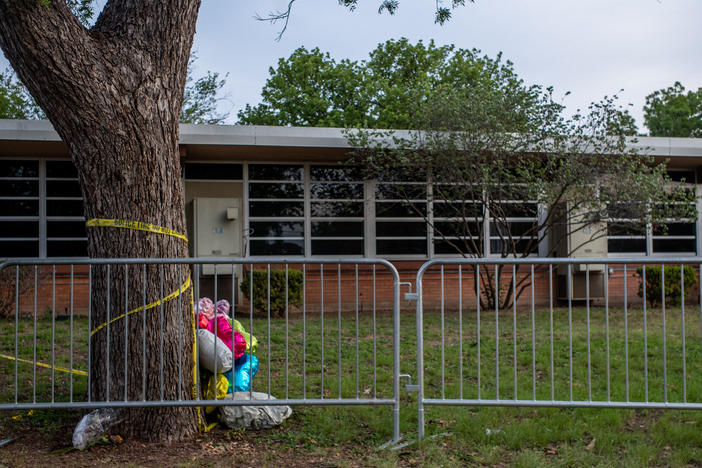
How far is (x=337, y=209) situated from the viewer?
13.5 meters

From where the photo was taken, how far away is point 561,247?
13.8 metres

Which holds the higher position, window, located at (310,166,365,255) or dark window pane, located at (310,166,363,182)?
dark window pane, located at (310,166,363,182)

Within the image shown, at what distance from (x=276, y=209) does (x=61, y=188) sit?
14.5 feet

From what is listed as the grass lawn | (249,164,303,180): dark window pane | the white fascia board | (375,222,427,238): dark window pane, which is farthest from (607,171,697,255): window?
the white fascia board

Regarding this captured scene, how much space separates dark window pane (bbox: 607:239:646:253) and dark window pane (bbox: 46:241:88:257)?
11768mm

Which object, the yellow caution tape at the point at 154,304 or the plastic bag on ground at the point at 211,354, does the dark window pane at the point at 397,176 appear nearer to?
the plastic bag on ground at the point at 211,354

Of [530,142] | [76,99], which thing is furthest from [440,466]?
[530,142]

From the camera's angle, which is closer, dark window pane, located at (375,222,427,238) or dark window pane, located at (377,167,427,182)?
dark window pane, located at (377,167,427,182)

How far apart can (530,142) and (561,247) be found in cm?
372

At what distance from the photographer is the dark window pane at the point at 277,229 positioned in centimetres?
1314

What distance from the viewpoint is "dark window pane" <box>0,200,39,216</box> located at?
1248 centimetres

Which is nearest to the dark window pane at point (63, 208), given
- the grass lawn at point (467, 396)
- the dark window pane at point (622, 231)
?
the grass lawn at point (467, 396)

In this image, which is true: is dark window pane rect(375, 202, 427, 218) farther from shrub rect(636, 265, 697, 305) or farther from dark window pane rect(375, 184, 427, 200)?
shrub rect(636, 265, 697, 305)

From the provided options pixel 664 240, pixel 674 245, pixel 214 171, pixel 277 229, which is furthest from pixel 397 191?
pixel 674 245
